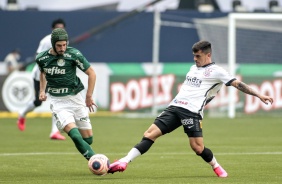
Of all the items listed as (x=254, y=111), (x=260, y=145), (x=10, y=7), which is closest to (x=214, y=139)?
(x=260, y=145)

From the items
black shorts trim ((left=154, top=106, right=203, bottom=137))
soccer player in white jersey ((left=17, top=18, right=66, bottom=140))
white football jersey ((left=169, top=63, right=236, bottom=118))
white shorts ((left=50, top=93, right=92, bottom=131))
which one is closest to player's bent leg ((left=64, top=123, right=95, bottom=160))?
white shorts ((left=50, top=93, right=92, bottom=131))

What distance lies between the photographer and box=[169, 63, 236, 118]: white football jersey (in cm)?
1275

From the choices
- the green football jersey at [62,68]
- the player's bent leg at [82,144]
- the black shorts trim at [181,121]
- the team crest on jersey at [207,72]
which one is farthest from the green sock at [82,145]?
the team crest on jersey at [207,72]

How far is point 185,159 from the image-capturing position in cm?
1564

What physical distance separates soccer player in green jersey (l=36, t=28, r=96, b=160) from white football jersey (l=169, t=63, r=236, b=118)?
1.41 metres

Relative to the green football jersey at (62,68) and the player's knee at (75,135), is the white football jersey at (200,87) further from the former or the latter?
the green football jersey at (62,68)

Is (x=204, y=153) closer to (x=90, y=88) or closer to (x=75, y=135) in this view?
(x=75, y=135)

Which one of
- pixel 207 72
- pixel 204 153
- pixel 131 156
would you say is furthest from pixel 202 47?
pixel 131 156

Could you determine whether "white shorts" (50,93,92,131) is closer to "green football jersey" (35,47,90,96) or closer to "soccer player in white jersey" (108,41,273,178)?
"green football jersey" (35,47,90,96)

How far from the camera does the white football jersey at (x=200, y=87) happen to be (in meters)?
12.8

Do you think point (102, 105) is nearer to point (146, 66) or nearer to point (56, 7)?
point (146, 66)

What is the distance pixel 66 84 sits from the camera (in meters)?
13.7

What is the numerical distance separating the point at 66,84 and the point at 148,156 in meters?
3.10

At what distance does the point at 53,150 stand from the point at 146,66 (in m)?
15.7
